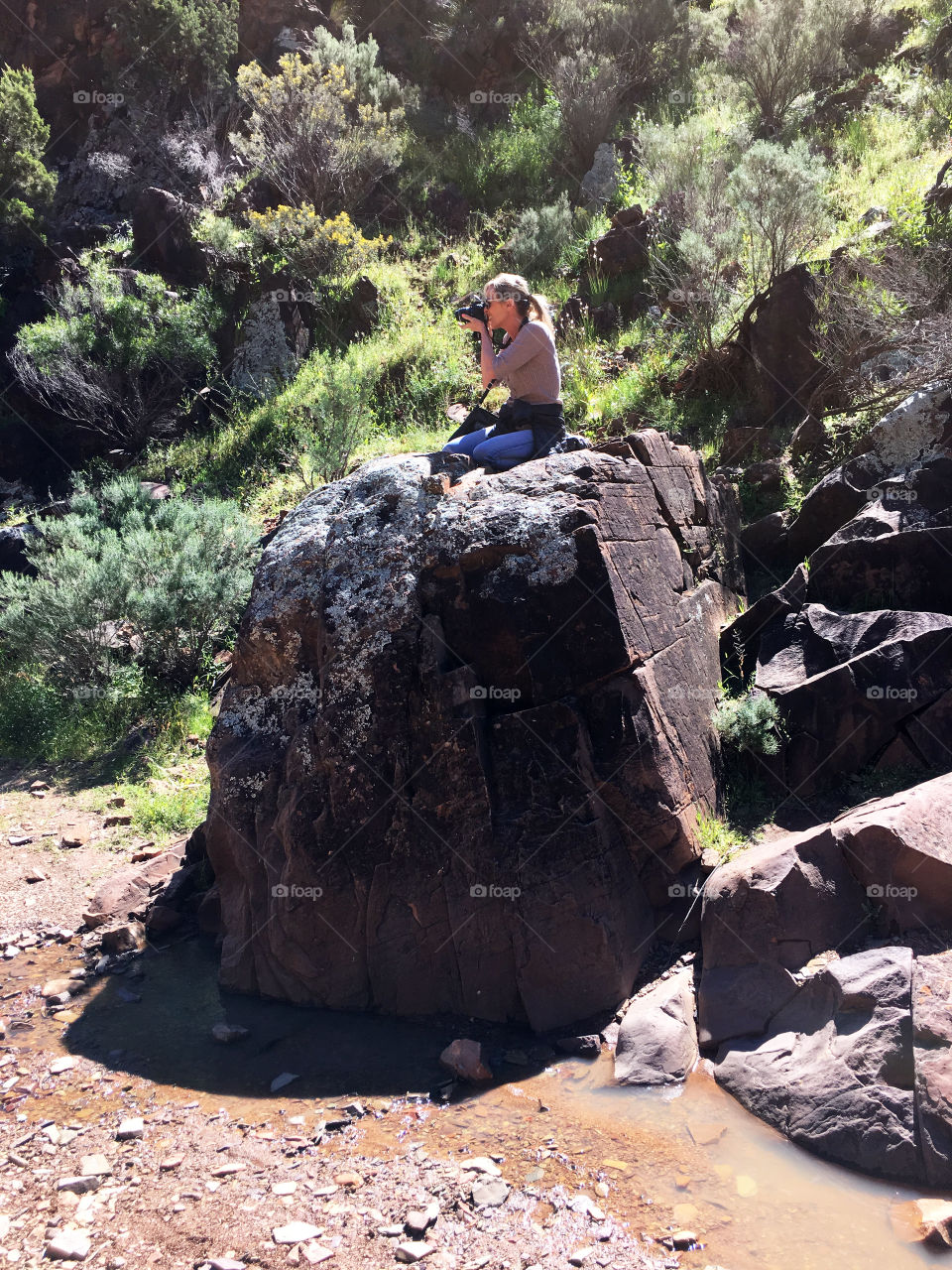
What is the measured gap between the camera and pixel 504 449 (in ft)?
18.8

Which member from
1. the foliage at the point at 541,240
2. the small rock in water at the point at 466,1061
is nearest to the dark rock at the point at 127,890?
the small rock in water at the point at 466,1061

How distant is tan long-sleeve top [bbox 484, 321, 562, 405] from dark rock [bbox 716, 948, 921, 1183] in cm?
361

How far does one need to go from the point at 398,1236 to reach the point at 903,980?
212 cm

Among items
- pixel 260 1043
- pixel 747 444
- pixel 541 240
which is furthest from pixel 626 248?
pixel 260 1043

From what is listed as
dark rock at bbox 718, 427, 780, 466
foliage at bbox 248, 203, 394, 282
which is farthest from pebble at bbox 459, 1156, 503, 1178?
foliage at bbox 248, 203, 394, 282

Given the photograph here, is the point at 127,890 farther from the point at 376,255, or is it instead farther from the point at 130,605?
the point at 376,255

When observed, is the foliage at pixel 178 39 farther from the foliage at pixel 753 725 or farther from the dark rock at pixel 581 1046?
the dark rock at pixel 581 1046

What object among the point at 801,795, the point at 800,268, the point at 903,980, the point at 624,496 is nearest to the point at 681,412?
the point at 800,268

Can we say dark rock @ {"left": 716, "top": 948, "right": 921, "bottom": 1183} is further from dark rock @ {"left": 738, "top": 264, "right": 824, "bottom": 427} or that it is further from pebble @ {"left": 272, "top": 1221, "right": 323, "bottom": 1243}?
dark rock @ {"left": 738, "top": 264, "right": 824, "bottom": 427}

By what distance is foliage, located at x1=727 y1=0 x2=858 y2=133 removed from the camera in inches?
589

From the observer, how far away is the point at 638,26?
17.8 m

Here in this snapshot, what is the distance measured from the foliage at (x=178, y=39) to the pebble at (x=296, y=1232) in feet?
70.8

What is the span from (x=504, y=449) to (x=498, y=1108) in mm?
3582

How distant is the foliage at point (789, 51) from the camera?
15.0m
